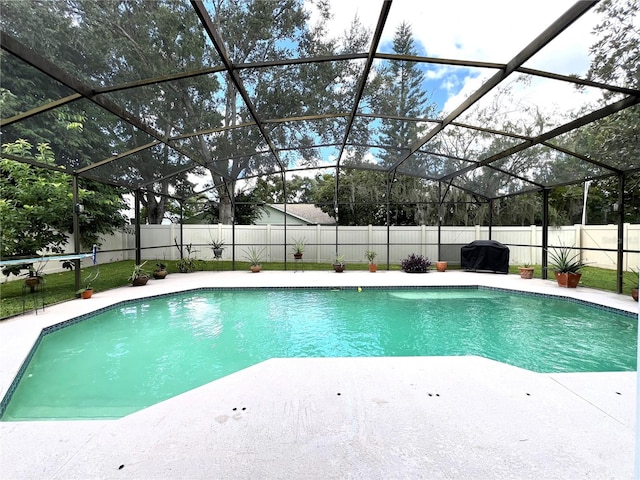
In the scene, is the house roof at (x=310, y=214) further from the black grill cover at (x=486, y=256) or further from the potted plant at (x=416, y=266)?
the black grill cover at (x=486, y=256)

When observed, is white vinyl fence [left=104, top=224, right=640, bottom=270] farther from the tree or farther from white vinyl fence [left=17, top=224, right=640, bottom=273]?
the tree

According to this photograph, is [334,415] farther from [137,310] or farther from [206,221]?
[206,221]

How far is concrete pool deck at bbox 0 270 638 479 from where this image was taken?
160 centimetres

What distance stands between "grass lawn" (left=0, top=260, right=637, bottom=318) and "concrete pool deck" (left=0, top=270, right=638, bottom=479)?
13.4 ft

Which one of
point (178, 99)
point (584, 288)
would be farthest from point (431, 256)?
point (178, 99)

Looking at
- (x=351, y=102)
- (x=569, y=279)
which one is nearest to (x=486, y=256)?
(x=569, y=279)

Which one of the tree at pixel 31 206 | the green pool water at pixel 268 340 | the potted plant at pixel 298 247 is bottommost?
the green pool water at pixel 268 340

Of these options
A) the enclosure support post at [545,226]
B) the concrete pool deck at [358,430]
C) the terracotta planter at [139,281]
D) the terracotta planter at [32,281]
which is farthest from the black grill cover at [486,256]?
the terracotta planter at [32,281]

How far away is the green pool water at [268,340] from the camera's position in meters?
3.04

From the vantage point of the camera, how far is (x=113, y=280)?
8523 mm

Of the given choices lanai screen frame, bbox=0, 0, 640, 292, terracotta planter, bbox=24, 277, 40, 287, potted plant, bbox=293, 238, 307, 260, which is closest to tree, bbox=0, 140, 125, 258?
terracotta planter, bbox=24, 277, 40, 287

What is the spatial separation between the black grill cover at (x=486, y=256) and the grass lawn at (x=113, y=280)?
90cm

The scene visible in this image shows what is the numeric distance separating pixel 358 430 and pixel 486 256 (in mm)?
9478

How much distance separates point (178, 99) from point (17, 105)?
6.04ft
